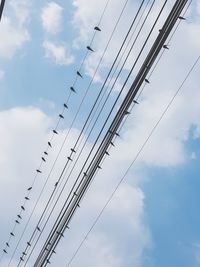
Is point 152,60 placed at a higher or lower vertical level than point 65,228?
higher

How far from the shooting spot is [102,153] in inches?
568

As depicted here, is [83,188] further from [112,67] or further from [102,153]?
[112,67]

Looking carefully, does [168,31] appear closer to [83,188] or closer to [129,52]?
[129,52]

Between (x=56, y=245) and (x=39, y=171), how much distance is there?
4.13 meters

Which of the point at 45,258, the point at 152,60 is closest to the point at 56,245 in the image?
the point at 45,258

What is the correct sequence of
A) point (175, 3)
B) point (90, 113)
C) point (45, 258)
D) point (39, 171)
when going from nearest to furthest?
1. point (175, 3)
2. point (90, 113)
3. point (45, 258)
4. point (39, 171)

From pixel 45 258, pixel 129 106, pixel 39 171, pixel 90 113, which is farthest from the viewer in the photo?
pixel 39 171

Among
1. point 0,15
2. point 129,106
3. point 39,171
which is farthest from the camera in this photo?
point 39,171

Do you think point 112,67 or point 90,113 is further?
point 90,113

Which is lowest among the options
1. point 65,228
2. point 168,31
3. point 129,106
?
point 65,228

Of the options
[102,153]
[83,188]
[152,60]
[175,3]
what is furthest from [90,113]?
[175,3]

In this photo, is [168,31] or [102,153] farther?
[102,153]

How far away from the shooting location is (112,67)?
13.8 m

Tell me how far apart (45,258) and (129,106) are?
27.8ft
